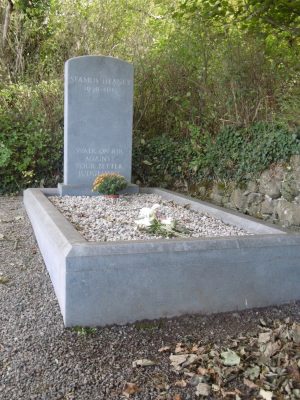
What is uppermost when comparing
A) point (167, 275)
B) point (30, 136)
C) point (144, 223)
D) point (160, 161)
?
point (30, 136)

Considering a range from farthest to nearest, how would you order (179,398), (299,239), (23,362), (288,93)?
(288,93) < (299,239) < (23,362) < (179,398)

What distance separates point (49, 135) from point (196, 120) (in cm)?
276

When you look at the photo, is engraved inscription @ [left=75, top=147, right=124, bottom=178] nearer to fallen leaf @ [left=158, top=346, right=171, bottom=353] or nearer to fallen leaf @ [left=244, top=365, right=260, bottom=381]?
fallen leaf @ [left=158, top=346, right=171, bottom=353]

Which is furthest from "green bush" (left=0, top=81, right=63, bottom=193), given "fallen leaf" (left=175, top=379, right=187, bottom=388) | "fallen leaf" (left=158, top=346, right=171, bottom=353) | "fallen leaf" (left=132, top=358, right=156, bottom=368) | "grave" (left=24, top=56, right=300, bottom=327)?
"fallen leaf" (left=175, top=379, right=187, bottom=388)

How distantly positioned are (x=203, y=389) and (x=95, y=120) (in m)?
5.11

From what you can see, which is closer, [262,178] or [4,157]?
[262,178]

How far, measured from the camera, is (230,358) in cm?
254

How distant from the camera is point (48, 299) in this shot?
10.6 feet

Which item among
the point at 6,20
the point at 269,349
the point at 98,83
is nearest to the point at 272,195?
the point at 98,83

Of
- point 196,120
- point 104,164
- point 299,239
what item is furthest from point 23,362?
point 196,120

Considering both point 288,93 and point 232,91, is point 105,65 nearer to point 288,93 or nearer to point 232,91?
point 232,91

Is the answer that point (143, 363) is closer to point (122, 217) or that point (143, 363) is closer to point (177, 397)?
point (177, 397)

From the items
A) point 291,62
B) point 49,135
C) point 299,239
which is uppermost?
point 291,62

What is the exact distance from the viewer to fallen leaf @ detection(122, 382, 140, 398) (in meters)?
2.21
